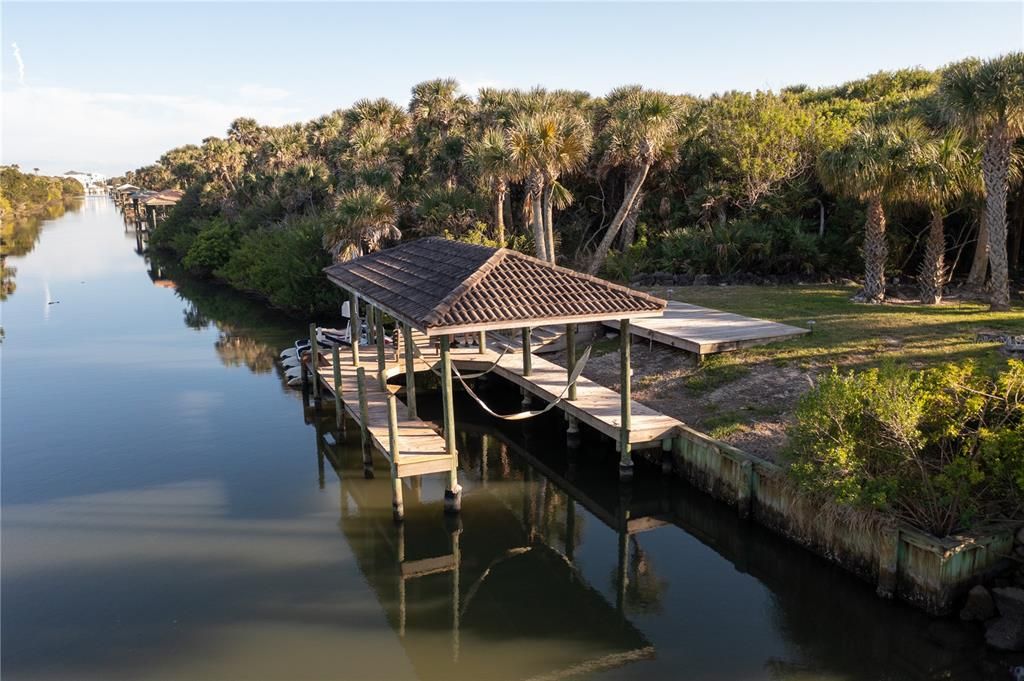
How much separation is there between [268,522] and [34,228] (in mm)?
97881

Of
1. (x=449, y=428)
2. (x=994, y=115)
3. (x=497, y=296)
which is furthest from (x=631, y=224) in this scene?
(x=449, y=428)

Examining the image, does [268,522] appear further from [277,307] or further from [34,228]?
[34,228]

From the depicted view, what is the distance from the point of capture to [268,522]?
1425 cm

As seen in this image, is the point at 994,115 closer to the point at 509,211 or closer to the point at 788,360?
the point at 788,360

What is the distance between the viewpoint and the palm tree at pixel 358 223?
28.6 metres

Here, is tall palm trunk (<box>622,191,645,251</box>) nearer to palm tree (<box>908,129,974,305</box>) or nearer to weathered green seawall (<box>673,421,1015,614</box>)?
palm tree (<box>908,129,974,305</box>)

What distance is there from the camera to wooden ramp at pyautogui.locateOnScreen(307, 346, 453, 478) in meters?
13.5

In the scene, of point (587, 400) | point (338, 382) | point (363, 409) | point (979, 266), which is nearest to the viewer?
point (363, 409)

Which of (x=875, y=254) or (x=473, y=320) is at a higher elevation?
(x=875, y=254)

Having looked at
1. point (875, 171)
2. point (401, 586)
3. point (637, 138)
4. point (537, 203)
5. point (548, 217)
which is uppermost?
point (637, 138)

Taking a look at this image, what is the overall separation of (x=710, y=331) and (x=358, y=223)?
14.6 metres

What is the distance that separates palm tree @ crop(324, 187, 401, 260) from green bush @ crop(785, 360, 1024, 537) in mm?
20599

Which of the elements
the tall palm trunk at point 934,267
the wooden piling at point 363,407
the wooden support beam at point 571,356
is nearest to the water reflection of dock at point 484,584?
the wooden piling at point 363,407

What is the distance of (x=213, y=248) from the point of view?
49.8 metres
